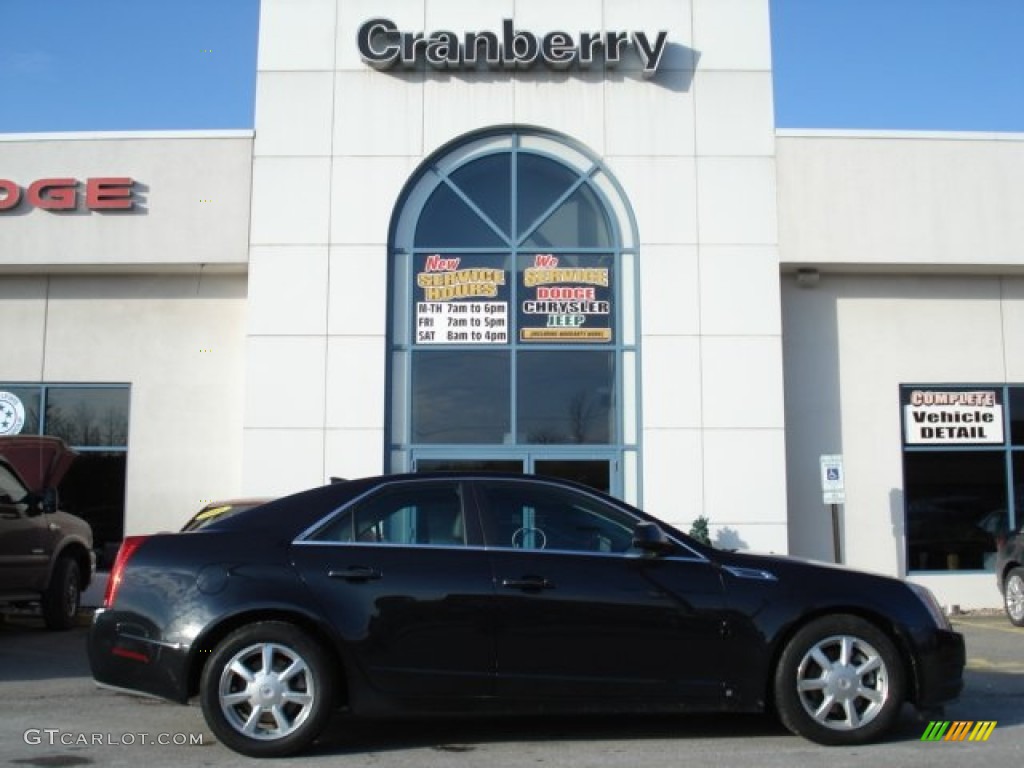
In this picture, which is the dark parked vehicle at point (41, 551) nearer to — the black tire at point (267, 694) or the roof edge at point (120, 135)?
the roof edge at point (120, 135)

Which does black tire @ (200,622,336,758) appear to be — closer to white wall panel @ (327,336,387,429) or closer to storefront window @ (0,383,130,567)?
white wall panel @ (327,336,387,429)

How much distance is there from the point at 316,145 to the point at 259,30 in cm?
183

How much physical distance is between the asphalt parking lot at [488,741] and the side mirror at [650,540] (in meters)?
1.14

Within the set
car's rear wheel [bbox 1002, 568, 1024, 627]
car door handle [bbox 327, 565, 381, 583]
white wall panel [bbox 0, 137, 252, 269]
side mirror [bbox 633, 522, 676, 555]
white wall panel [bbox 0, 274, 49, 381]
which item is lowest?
car's rear wheel [bbox 1002, 568, 1024, 627]

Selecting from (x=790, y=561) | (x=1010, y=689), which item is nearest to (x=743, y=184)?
(x=1010, y=689)

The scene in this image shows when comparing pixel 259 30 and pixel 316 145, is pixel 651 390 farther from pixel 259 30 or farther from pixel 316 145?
pixel 259 30

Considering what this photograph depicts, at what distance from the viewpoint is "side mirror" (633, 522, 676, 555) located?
606 cm

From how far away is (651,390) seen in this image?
13820 millimetres

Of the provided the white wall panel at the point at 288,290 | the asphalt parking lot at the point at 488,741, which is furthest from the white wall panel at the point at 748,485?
the asphalt parking lot at the point at 488,741

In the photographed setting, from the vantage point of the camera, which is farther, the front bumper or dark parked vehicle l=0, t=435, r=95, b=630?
dark parked vehicle l=0, t=435, r=95, b=630

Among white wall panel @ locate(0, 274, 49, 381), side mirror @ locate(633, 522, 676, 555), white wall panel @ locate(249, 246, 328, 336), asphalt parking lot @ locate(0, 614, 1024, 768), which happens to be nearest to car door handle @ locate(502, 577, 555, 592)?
side mirror @ locate(633, 522, 676, 555)

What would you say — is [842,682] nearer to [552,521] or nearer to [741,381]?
[552,521]

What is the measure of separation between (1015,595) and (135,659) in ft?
34.7

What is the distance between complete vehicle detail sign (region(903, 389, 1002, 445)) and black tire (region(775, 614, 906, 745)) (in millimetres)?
9240
